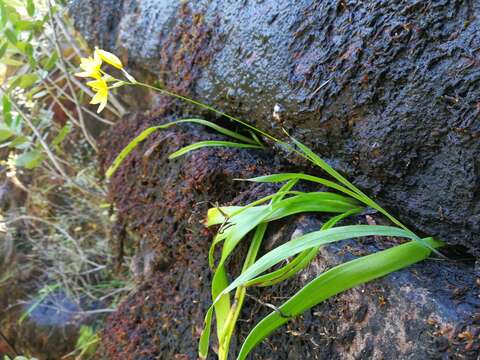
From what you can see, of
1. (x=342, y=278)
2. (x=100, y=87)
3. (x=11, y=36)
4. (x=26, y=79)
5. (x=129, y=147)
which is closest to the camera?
(x=342, y=278)

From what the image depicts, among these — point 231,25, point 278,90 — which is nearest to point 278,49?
point 278,90

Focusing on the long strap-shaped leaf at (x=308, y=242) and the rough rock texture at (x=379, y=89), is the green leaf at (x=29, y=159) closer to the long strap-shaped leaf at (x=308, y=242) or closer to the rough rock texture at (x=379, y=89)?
the rough rock texture at (x=379, y=89)

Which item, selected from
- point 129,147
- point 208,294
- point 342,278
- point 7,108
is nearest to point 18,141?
point 7,108

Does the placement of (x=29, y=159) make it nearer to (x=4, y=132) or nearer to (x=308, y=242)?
(x=4, y=132)

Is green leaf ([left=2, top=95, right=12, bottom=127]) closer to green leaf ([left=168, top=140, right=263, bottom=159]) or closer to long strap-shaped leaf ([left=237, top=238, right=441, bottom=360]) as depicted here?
green leaf ([left=168, top=140, right=263, bottom=159])

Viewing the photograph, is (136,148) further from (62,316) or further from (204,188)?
(62,316)

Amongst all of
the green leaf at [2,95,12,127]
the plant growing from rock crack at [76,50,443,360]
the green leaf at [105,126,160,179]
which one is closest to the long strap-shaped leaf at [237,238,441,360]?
the plant growing from rock crack at [76,50,443,360]
